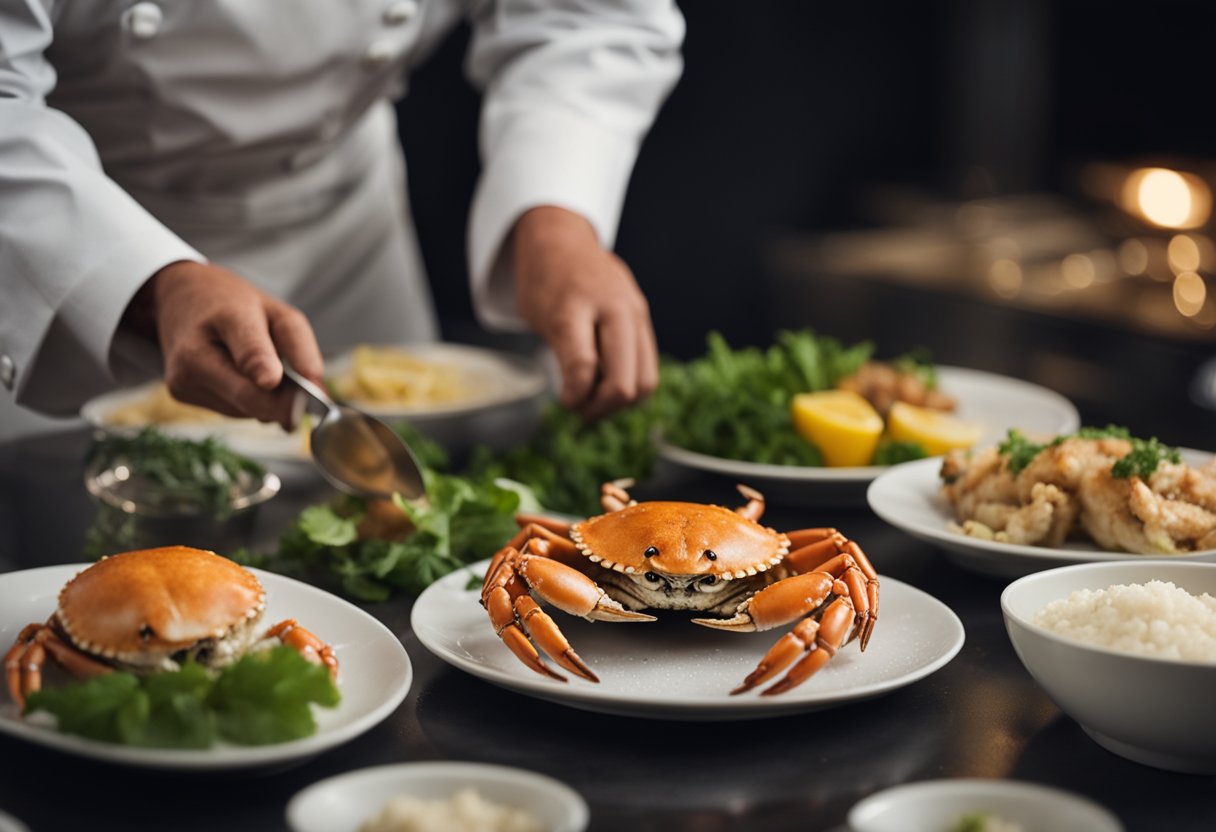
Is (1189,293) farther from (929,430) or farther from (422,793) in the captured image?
(422,793)

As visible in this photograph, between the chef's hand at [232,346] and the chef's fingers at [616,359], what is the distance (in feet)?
1.69

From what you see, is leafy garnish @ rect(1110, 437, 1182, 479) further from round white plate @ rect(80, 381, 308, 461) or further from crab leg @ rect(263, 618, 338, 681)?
round white plate @ rect(80, 381, 308, 461)

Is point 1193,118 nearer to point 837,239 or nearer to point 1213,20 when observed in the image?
point 1213,20

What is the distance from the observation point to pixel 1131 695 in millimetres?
1106

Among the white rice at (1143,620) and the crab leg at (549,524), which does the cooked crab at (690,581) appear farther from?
the white rice at (1143,620)

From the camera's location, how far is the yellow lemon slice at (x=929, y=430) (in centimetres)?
205

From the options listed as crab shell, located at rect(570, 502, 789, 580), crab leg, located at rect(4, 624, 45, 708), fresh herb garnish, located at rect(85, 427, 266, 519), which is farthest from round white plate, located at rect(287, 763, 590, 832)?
fresh herb garnish, located at rect(85, 427, 266, 519)

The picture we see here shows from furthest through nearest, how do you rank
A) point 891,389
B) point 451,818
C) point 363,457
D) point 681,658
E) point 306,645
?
1. point 891,389
2. point 363,457
3. point 681,658
4. point 306,645
5. point 451,818

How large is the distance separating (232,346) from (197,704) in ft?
2.19

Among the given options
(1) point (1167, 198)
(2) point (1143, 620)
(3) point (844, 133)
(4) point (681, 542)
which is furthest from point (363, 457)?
(3) point (844, 133)

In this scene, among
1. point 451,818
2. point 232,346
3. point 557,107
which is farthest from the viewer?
point 557,107

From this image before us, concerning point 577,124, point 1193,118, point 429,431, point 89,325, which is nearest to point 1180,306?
point 1193,118

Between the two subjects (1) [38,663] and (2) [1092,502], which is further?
(2) [1092,502]

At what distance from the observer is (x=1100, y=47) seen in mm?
5145
